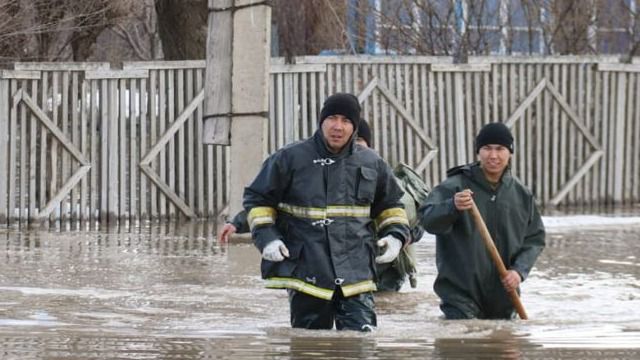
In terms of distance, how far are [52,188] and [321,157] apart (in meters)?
9.82

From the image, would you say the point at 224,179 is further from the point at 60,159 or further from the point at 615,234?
the point at 615,234

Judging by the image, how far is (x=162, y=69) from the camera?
19.1m

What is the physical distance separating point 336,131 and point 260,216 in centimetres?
66

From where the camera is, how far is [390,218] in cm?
972

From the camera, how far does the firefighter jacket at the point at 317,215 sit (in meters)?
9.45

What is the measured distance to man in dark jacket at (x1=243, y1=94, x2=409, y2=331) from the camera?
9453 millimetres

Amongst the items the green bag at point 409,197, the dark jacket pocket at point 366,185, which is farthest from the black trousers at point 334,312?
the green bag at point 409,197

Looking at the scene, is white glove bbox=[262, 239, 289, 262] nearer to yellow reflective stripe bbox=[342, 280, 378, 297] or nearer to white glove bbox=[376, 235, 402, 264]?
yellow reflective stripe bbox=[342, 280, 378, 297]

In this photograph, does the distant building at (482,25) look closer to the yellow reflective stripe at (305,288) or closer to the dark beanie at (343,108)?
the dark beanie at (343,108)

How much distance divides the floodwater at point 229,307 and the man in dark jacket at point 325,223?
20 centimetres

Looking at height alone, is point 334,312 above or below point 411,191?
below

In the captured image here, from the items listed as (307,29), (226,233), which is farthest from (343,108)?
(307,29)

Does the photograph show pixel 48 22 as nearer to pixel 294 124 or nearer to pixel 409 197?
pixel 294 124

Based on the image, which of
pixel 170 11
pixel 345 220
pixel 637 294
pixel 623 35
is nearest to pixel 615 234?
pixel 637 294
